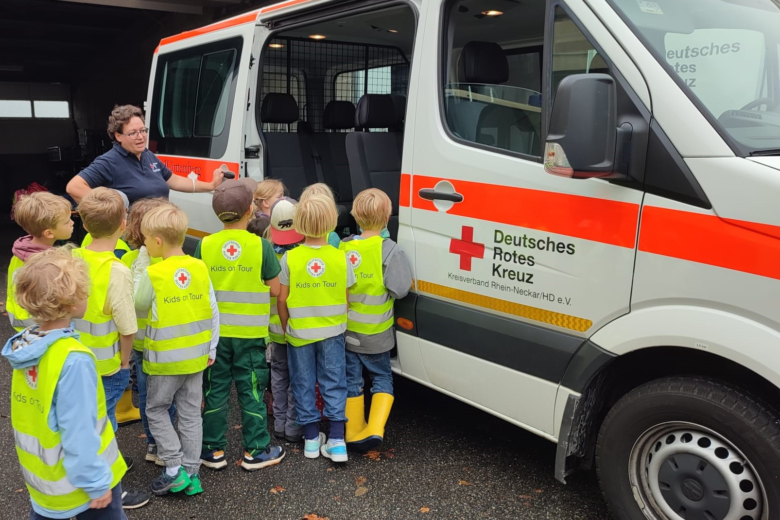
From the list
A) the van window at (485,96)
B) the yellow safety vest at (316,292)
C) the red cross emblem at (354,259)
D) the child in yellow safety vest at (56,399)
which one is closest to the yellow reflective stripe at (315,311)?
the yellow safety vest at (316,292)

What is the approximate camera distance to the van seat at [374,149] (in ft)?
15.2

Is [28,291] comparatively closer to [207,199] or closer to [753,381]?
[753,381]

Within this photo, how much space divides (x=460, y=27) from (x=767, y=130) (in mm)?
1796

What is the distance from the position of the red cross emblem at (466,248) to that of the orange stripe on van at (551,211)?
84 mm

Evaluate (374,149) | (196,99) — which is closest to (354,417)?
(374,149)

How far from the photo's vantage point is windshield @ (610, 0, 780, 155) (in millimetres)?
2227

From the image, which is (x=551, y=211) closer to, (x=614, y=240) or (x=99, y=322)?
(x=614, y=240)

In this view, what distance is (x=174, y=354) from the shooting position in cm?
296

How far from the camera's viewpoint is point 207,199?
15.9ft

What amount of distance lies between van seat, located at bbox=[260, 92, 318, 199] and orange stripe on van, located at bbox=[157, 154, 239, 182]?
1.16 ft

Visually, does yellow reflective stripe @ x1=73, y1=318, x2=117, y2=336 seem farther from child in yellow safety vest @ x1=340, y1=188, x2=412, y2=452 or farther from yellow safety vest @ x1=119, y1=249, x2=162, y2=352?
child in yellow safety vest @ x1=340, y1=188, x2=412, y2=452

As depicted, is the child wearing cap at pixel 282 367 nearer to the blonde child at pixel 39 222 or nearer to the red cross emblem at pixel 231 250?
the red cross emblem at pixel 231 250

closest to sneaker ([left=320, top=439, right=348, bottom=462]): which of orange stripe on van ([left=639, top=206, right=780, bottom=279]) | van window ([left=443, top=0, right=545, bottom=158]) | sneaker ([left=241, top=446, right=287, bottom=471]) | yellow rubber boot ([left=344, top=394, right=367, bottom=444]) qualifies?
yellow rubber boot ([left=344, top=394, right=367, bottom=444])

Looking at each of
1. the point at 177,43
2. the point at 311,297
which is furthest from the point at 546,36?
the point at 177,43
